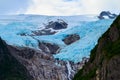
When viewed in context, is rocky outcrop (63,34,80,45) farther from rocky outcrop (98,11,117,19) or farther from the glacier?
rocky outcrop (98,11,117,19)

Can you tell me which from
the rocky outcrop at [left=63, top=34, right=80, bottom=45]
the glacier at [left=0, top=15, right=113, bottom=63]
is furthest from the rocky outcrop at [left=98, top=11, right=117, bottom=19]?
the rocky outcrop at [left=63, top=34, right=80, bottom=45]

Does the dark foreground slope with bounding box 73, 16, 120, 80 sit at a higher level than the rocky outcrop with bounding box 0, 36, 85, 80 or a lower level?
higher

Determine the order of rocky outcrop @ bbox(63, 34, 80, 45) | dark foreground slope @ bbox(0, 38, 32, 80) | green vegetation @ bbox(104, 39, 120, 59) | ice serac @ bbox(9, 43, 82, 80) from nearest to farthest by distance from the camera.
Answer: green vegetation @ bbox(104, 39, 120, 59) < dark foreground slope @ bbox(0, 38, 32, 80) < ice serac @ bbox(9, 43, 82, 80) < rocky outcrop @ bbox(63, 34, 80, 45)

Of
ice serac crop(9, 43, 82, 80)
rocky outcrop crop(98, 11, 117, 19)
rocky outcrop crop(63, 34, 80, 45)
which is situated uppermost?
rocky outcrop crop(98, 11, 117, 19)

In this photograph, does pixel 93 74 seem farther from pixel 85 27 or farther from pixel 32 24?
pixel 32 24

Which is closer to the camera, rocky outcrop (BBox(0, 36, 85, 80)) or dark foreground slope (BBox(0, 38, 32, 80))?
dark foreground slope (BBox(0, 38, 32, 80))

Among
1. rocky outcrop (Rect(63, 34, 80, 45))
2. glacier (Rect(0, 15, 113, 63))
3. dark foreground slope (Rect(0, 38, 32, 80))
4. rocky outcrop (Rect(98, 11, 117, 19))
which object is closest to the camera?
dark foreground slope (Rect(0, 38, 32, 80))

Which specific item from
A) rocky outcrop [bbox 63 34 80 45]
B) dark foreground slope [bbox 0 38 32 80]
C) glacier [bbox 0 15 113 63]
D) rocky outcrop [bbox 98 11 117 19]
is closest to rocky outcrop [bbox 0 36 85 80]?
dark foreground slope [bbox 0 38 32 80]

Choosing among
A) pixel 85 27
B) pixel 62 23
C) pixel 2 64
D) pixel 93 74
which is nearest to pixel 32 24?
pixel 62 23
